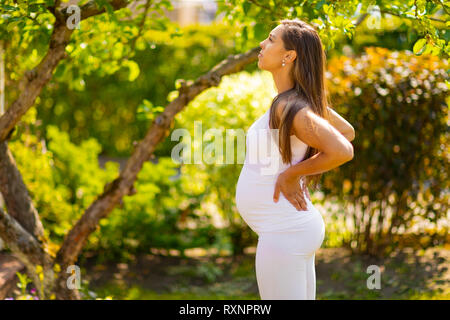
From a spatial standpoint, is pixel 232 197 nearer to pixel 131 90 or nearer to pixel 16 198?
pixel 16 198

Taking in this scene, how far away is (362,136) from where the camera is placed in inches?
200

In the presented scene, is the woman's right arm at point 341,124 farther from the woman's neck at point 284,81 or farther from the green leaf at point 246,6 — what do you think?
the green leaf at point 246,6

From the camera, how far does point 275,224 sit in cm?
234

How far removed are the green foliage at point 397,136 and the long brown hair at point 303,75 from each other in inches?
106

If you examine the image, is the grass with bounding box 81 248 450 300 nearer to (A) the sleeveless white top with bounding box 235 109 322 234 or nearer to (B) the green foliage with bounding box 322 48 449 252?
(B) the green foliage with bounding box 322 48 449 252

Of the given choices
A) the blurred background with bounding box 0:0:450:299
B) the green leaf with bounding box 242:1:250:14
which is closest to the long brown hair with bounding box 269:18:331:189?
the green leaf with bounding box 242:1:250:14

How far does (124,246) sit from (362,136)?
7.45 ft

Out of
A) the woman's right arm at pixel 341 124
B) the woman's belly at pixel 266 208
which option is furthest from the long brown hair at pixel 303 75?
the woman's right arm at pixel 341 124

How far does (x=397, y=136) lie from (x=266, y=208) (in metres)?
2.99

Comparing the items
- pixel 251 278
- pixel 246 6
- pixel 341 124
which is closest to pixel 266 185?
pixel 341 124

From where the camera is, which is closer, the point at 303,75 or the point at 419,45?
the point at 303,75
